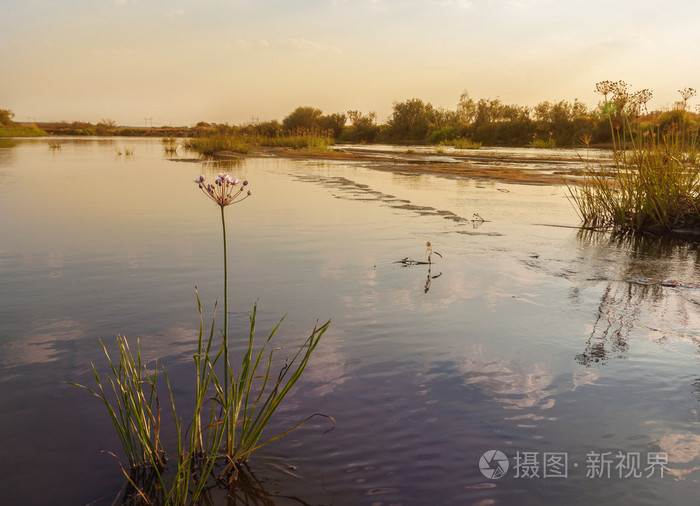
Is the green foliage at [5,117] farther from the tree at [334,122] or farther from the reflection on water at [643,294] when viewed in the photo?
the reflection on water at [643,294]

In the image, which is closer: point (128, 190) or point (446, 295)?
point (446, 295)

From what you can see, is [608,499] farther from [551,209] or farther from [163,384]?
[551,209]

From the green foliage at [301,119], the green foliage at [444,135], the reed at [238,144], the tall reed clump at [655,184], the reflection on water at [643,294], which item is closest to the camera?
the reflection on water at [643,294]

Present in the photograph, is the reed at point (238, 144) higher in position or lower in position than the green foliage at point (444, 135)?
lower

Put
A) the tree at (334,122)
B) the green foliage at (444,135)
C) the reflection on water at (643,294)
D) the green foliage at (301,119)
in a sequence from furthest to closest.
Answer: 1. the tree at (334,122)
2. the green foliage at (301,119)
3. the green foliage at (444,135)
4. the reflection on water at (643,294)

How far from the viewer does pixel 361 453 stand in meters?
2.64

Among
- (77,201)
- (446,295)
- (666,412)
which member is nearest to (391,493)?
(666,412)

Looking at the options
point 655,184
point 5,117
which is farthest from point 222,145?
point 5,117

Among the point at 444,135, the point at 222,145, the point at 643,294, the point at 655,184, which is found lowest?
the point at 643,294

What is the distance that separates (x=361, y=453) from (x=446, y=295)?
2.88 meters

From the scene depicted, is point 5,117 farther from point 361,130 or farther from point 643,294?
point 643,294

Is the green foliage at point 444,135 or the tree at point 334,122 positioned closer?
the green foliage at point 444,135

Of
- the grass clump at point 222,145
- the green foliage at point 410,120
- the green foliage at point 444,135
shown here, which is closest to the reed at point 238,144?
the grass clump at point 222,145

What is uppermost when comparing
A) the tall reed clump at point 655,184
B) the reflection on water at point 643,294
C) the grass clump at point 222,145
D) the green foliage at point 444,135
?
the green foliage at point 444,135
